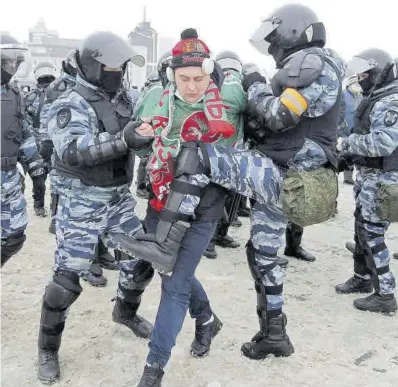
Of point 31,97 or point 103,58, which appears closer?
point 103,58

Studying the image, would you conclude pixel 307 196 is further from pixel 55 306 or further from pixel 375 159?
pixel 55 306

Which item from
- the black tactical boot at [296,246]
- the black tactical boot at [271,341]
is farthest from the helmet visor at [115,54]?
the black tactical boot at [296,246]

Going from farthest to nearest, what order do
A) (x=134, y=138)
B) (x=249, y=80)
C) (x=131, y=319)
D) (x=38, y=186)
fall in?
(x=38, y=186), (x=131, y=319), (x=249, y=80), (x=134, y=138)

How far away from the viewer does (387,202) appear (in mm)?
3695

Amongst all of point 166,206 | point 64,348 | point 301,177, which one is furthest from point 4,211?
point 301,177

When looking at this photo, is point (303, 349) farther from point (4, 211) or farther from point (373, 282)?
point (4, 211)

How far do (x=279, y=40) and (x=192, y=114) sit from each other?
0.83 m

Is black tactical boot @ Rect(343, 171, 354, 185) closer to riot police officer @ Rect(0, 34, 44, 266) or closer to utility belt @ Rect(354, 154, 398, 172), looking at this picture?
utility belt @ Rect(354, 154, 398, 172)

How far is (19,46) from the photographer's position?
4109mm

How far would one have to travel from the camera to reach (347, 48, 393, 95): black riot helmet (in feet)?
13.2

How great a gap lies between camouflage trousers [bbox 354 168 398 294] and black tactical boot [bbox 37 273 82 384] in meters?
2.46

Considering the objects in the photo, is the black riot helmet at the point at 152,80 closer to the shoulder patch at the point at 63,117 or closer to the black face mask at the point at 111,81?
the black face mask at the point at 111,81

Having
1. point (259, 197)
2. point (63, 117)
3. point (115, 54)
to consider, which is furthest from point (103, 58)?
point (259, 197)

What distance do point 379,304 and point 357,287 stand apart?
43 centimetres
